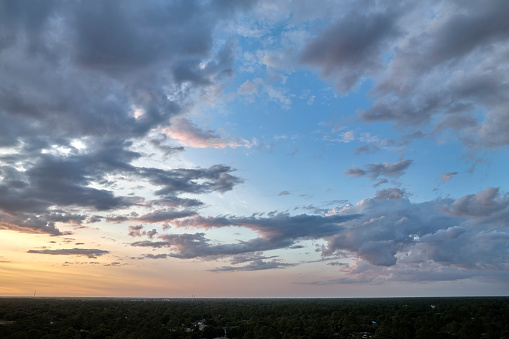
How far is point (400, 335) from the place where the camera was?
80.4 m

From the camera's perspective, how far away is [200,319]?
522 feet

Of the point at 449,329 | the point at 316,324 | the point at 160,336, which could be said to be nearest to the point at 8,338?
the point at 160,336

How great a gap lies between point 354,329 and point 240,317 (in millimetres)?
64454

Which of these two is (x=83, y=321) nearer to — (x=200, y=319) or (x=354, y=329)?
(x=200, y=319)

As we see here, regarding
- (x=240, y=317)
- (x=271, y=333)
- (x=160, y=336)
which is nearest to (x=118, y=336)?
(x=160, y=336)

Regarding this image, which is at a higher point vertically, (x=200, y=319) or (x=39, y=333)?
(x=39, y=333)

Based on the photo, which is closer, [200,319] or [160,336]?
[160,336]

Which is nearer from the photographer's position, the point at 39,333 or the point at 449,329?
the point at 39,333

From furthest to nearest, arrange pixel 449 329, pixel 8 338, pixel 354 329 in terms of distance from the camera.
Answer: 1. pixel 354 329
2. pixel 449 329
3. pixel 8 338

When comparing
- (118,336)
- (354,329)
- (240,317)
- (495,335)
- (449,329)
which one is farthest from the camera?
(240,317)

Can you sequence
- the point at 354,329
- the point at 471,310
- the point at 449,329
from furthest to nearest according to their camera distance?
the point at 471,310 → the point at 354,329 → the point at 449,329

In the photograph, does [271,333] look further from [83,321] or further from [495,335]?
[83,321]

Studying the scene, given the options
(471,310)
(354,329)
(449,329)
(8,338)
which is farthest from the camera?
(471,310)

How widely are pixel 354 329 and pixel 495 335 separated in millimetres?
38616
